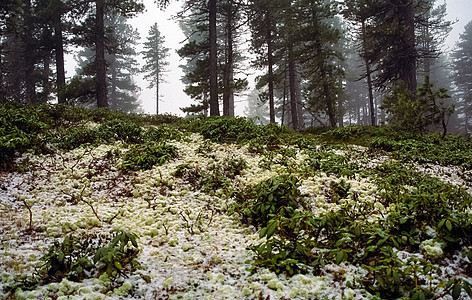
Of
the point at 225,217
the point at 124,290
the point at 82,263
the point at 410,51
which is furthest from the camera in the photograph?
the point at 410,51

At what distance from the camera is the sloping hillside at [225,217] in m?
2.97

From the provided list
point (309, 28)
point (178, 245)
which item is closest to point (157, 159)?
point (178, 245)

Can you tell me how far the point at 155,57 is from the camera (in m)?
35.6

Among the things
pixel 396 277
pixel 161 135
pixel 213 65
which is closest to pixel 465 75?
pixel 213 65

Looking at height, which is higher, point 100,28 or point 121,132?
point 100,28

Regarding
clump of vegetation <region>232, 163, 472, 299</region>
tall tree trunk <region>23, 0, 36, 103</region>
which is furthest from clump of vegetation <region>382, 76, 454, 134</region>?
tall tree trunk <region>23, 0, 36, 103</region>

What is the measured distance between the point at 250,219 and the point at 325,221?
148 cm

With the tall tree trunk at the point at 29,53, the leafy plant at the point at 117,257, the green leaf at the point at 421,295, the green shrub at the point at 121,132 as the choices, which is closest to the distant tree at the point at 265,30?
the green shrub at the point at 121,132

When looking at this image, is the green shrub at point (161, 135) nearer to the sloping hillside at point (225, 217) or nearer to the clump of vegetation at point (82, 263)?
the sloping hillside at point (225, 217)

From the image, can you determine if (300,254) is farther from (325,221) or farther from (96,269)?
(96,269)

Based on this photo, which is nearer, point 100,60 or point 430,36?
point 100,60

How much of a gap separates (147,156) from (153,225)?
2.92m

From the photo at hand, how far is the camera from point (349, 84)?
127ft

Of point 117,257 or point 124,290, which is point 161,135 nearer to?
point 117,257
